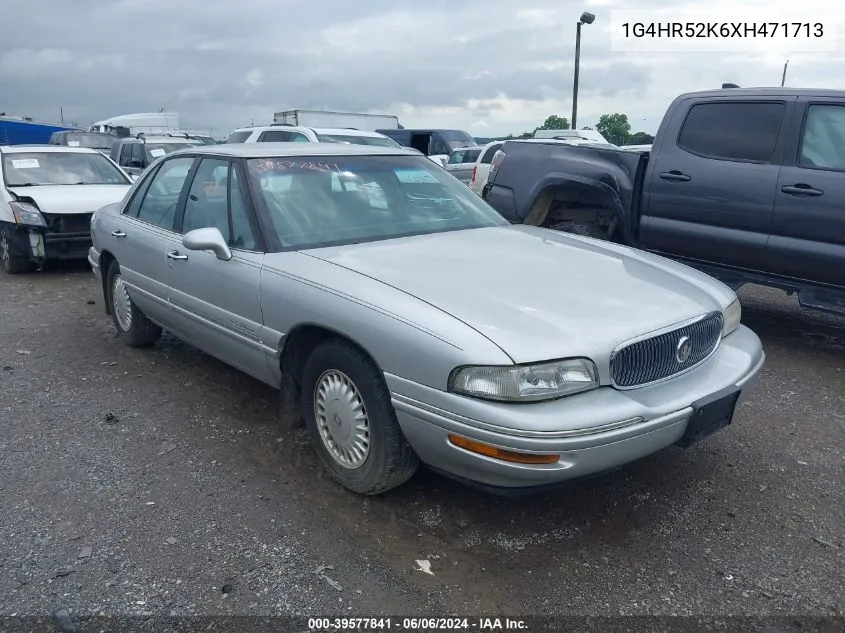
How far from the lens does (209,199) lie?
419cm

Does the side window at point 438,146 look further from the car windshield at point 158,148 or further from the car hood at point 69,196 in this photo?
the car hood at point 69,196

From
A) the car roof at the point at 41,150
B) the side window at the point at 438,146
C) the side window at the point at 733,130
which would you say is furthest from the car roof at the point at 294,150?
the side window at the point at 438,146

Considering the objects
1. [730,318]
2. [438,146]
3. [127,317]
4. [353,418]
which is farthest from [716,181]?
[438,146]

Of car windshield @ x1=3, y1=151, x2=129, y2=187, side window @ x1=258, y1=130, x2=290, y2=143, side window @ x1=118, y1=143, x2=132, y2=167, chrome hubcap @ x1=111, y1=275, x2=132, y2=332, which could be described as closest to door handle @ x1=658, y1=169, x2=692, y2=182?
chrome hubcap @ x1=111, y1=275, x2=132, y2=332

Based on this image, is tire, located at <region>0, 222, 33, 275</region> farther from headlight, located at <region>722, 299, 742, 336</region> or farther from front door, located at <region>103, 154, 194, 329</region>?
headlight, located at <region>722, 299, 742, 336</region>

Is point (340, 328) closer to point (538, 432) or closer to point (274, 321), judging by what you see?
point (274, 321)

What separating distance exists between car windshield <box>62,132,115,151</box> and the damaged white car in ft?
41.7

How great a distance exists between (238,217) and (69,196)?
576 centimetres

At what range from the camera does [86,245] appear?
8.55 meters

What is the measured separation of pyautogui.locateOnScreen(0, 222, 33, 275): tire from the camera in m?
8.52

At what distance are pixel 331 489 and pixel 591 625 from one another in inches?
54.7

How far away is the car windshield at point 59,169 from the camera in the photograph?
902 centimetres

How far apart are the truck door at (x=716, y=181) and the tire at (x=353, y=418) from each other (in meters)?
3.76

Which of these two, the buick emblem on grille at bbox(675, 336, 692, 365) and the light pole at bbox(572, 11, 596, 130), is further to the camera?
the light pole at bbox(572, 11, 596, 130)
